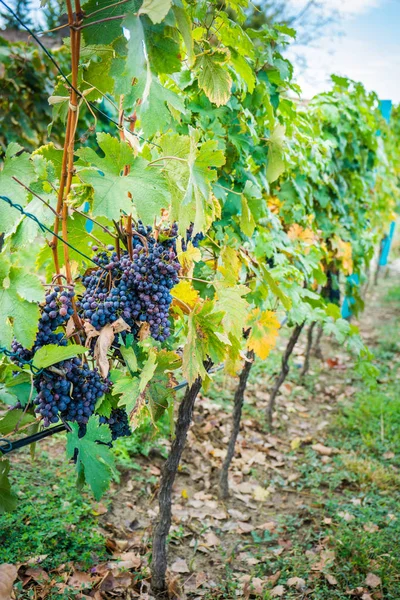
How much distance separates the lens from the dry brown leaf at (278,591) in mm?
2401

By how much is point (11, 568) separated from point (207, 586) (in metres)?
1.00

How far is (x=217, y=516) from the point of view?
9.98 feet

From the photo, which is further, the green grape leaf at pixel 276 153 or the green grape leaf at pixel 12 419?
the green grape leaf at pixel 276 153

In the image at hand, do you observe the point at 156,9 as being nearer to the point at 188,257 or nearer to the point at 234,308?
the point at 188,257

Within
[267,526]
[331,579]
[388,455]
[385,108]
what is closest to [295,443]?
[388,455]

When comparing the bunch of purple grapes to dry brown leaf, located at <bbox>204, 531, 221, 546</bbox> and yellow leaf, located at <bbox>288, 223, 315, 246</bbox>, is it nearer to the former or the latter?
dry brown leaf, located at <bbox>204, 531, 221, 546</bbox>

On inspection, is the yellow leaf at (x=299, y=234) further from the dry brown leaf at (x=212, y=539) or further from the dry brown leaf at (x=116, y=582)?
the dry brown leaf at (x=116, y=582)

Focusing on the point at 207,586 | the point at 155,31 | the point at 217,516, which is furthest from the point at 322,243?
the point at 155,31

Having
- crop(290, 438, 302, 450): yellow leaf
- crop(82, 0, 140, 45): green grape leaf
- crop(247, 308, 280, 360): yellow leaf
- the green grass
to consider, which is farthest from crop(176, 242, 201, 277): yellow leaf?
crop(290, 438, 302, 450): yellow leaf

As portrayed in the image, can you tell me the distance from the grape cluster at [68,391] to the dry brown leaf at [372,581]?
1.92 metres

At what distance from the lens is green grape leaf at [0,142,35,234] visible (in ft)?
4.16

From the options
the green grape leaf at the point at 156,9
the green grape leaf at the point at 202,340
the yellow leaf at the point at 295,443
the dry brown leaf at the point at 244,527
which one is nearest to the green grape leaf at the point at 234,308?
the green grape leaf at the point at 202,340

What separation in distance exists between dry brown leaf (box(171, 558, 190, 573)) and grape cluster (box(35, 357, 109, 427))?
61.2 inches

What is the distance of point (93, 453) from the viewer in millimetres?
1509
